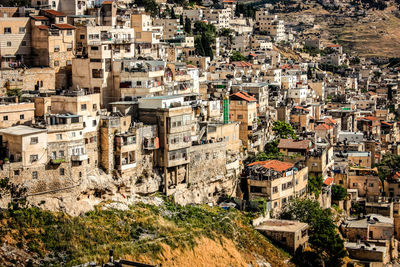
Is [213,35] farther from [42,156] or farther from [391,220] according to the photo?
[42,156]

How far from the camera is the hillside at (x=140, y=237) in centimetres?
3606

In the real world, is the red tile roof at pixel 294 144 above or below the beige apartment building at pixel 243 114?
below

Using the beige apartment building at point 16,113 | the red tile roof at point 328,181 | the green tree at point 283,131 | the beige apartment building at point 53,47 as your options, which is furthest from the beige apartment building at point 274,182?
the beige apartment building at point 16,113

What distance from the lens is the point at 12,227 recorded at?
1416 inches

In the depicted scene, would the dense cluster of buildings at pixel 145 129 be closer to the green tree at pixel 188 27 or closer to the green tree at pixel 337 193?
the green tree at pixel 337 193

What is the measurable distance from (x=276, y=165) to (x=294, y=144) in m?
8.94

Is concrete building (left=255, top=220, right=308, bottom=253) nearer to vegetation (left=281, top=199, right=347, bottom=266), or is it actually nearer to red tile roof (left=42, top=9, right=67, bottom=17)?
vegetation (left=281, top=199, right=347, bottom=266)

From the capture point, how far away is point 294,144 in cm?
6091

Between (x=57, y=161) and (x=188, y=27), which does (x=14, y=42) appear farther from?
(x=188, y=27)

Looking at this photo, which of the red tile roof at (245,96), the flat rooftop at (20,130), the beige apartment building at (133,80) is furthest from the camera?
the red tile roof at (245,96)

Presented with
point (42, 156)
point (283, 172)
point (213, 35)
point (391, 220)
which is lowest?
point (391, 220)

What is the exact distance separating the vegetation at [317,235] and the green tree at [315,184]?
16.4 ft

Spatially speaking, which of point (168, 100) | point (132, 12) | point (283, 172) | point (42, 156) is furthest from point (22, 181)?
point (132, 12)

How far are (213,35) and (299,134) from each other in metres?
37.6
